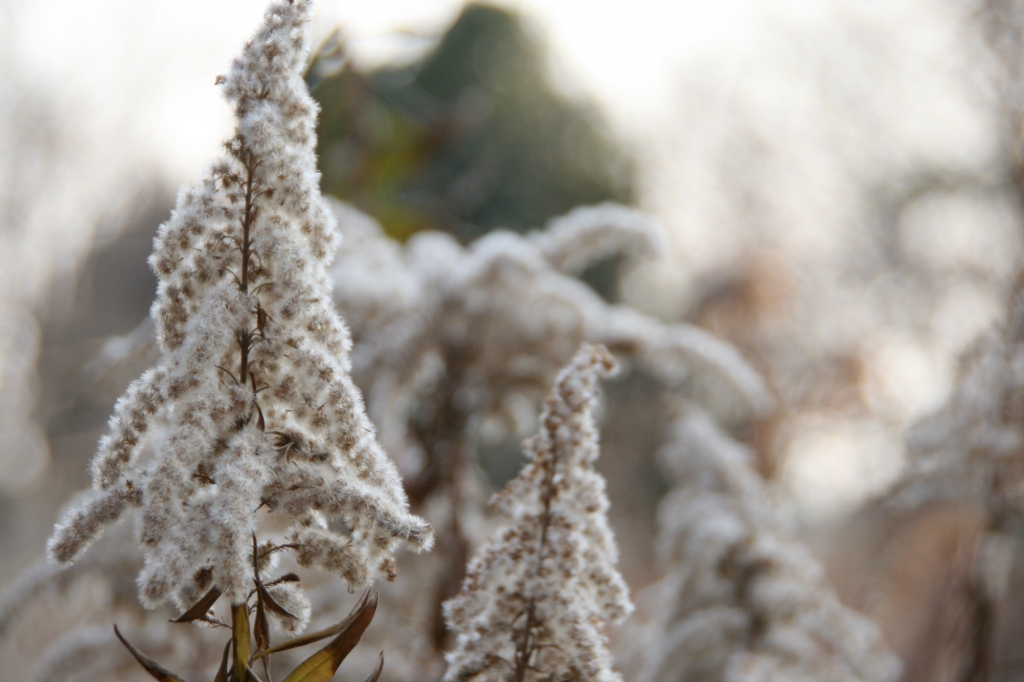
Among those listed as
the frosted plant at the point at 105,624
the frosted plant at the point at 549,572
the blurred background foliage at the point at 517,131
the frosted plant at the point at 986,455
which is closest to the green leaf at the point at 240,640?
the frosted plant at the point at 549,572

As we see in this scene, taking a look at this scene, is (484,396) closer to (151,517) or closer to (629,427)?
(151,517)

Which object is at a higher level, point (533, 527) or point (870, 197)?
point (870, 197)

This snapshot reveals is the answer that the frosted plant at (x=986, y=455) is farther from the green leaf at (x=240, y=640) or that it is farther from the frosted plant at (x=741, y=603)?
the green leaf at (x=240, y=640)

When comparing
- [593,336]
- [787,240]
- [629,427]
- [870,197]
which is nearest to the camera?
[593,336]

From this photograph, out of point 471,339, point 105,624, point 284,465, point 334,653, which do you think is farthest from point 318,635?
point 105,624

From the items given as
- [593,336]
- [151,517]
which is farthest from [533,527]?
[593,336]

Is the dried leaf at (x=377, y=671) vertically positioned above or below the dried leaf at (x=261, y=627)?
below

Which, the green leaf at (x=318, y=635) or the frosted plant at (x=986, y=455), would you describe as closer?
the green leaf at (x=318, y=635)
